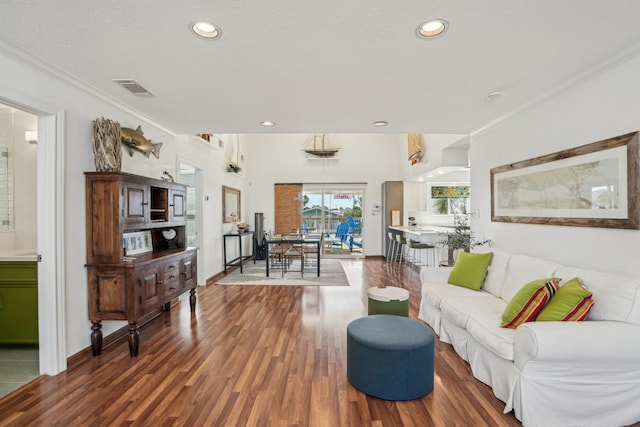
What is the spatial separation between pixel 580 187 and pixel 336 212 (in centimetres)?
685

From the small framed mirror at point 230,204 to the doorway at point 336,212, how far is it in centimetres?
204

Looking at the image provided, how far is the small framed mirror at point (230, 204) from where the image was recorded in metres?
6.90

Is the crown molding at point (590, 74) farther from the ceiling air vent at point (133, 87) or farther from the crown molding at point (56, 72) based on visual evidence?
the crown molding at point (56, 72)

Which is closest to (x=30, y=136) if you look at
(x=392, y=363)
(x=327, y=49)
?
(x=327, y=49)

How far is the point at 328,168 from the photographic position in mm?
9195

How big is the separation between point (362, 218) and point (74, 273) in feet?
23.7

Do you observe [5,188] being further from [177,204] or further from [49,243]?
[177,204]

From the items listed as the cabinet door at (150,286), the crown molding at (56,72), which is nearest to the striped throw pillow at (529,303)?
the cabinet door at (150,286)

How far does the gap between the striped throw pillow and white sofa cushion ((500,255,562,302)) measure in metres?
0.37

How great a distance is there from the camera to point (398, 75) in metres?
2.65

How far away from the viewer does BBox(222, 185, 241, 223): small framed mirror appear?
690 centimetres

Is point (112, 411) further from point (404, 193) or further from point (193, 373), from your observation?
point (404, 193)

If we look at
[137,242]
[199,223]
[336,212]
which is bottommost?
[137,242]

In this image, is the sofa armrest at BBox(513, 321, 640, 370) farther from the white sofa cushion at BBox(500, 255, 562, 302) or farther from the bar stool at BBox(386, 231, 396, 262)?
the bar stool at BBox(386, 231, 396, 262)
